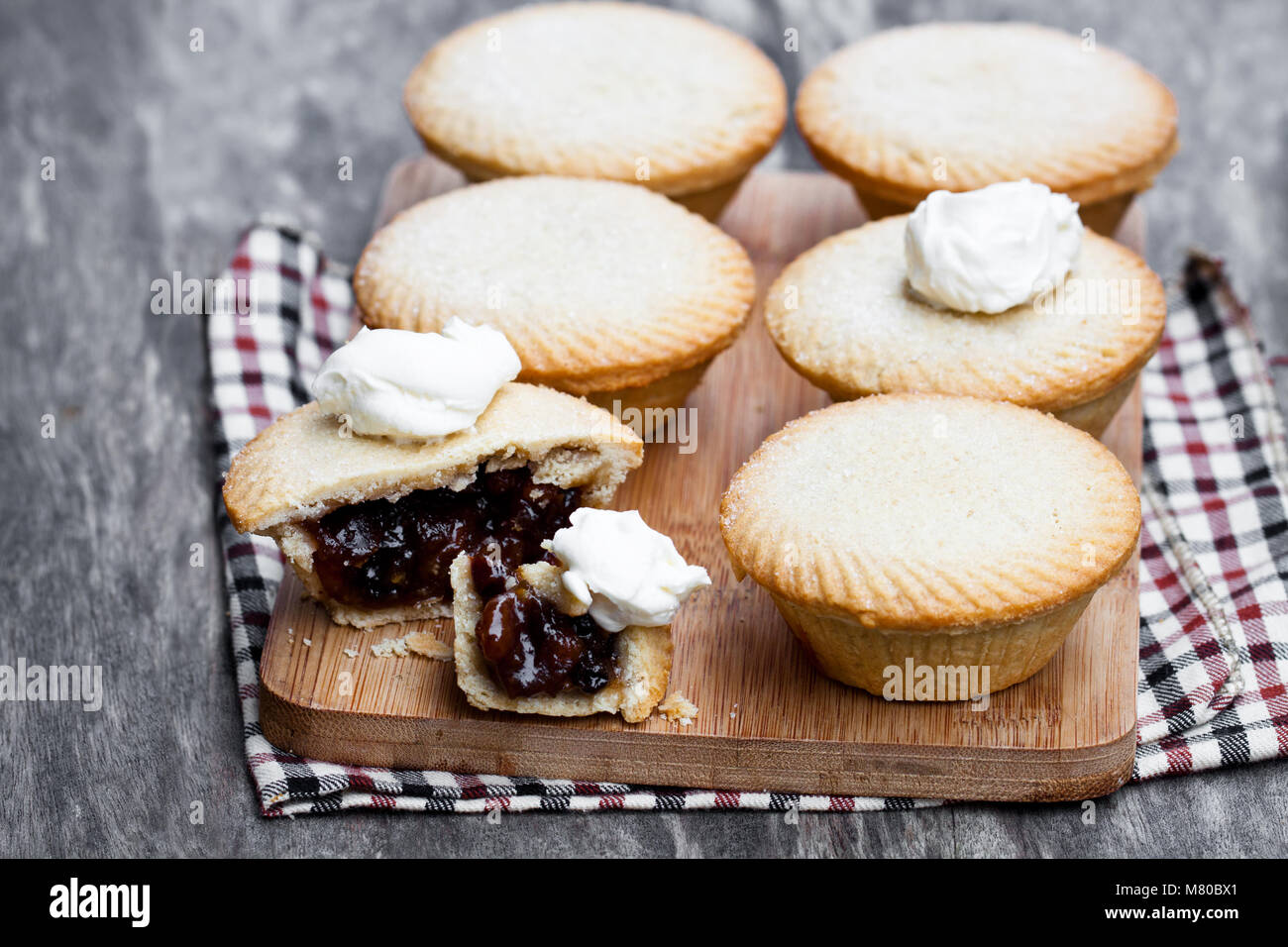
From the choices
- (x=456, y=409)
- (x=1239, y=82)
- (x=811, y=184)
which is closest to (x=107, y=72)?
(x=811, y=184)

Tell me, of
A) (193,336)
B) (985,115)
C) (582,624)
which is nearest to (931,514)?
(582,624)

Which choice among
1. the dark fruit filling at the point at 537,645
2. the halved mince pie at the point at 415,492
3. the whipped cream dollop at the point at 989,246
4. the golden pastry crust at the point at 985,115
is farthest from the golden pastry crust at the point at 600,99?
the dark fruit filling at the point at 537,645

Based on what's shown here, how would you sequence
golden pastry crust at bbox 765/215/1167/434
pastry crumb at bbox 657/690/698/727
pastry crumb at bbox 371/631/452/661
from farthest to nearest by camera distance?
1. golden pastry crust at bbox 765/215/1167/434
2. pastry crumb at bbox 371/631/452/661
3. pastry crumb at bbox 657/690/698/727

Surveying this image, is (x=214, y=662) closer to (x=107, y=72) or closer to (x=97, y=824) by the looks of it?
(x=97, y=824)

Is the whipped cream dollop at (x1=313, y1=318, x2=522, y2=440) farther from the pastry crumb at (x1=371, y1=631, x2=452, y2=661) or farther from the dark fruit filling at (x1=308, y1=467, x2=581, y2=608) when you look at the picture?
the pastry crumb at (x1=371, y1=631, x2=452, y2=661)

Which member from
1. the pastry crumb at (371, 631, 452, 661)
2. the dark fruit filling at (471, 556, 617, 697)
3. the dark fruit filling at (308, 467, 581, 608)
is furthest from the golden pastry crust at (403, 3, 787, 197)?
the dark fruit filling at (471, 556, 617, 697)

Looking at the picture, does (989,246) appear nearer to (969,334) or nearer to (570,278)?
(969,334)

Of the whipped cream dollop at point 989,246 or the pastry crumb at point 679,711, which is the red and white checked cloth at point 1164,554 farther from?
the whipped cream dollop at point 989,246
